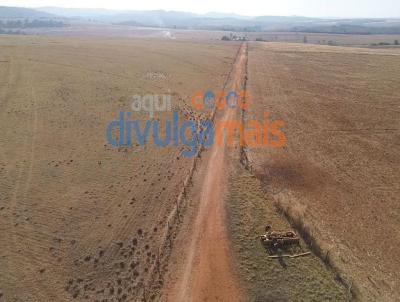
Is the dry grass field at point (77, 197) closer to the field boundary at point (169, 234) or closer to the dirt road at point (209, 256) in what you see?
the field boundary at point (169, 234)

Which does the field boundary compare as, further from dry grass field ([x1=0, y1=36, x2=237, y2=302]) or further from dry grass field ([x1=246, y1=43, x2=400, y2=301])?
dry grass field ([x1=246, y1=43, x2=400, y2=301])

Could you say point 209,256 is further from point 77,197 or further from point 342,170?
point 342,170

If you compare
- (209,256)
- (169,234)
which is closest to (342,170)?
(209,256)

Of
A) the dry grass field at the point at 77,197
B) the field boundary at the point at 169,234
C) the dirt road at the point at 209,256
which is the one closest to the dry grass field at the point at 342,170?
the dirt road at the point at 209,256

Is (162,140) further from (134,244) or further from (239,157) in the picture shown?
(134,244)

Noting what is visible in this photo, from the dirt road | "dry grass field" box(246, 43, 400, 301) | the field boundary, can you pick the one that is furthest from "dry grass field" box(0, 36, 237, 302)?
"dry grass field" box(246, 43, 400, 301)

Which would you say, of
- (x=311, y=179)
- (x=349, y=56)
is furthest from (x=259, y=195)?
(x=349, y=56)
